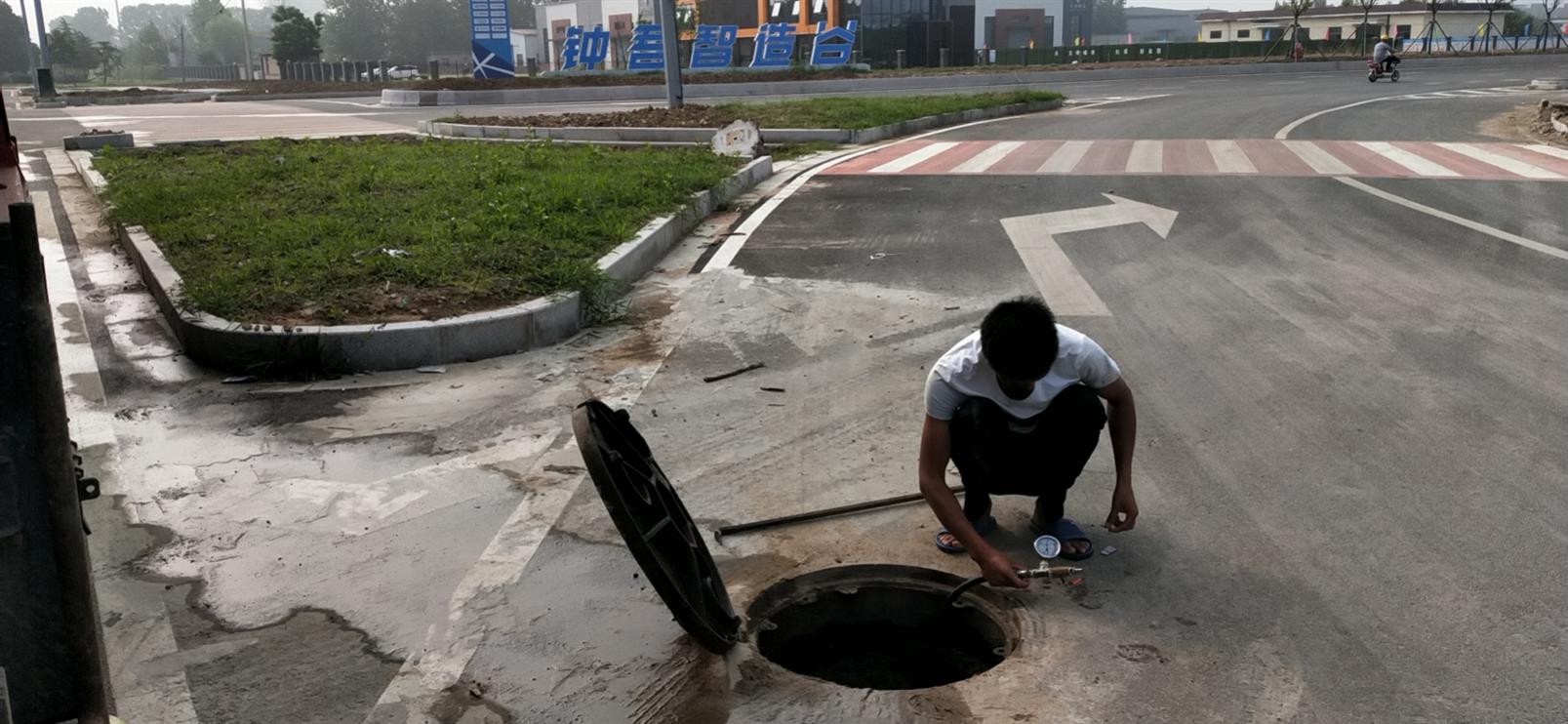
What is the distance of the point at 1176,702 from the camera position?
3.12 meters

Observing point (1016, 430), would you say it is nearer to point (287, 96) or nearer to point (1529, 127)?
point (1529, 127)

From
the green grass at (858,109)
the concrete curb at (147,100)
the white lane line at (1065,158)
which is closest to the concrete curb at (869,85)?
the green grass at (858,109)

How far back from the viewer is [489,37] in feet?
130

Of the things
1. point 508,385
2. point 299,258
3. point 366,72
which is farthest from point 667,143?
point 366,72

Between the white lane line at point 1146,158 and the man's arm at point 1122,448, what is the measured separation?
960cm

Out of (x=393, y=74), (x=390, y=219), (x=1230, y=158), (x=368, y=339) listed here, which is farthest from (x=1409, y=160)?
(x=393, y=74)

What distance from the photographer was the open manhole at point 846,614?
3.48 meters

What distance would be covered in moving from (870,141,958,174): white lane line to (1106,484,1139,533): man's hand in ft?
33.2

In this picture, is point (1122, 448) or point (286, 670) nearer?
point (286, 670)

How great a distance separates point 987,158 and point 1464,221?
6.19m

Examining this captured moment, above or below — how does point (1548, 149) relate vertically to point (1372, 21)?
below

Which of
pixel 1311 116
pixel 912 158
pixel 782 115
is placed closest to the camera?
pixel 912 158

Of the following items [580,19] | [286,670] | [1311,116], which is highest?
[580,19]

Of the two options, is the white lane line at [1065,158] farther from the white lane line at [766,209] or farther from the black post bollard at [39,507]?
the black post bollard at [39,507]
